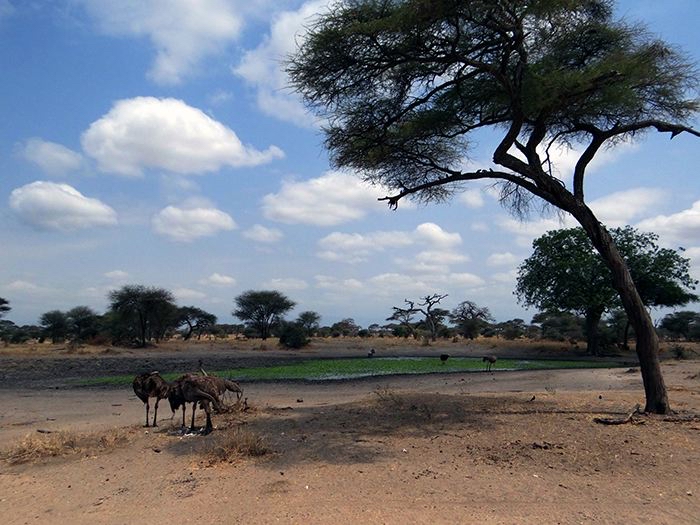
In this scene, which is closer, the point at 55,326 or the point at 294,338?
the point at 294,338

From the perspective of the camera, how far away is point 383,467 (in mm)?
7449

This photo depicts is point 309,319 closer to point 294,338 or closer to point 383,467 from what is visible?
point 294,338

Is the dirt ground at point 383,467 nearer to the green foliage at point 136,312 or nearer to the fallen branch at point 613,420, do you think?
the fallen branch at point 613,420

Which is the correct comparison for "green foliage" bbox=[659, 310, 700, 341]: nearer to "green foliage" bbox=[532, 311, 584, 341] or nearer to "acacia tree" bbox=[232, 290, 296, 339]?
"green foliage" bbox=[532, 311, 584, 341]

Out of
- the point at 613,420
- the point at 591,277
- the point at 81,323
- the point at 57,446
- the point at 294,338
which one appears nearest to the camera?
the point at 57,446

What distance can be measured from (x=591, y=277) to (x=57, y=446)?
37676mm

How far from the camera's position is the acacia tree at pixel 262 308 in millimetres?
72312

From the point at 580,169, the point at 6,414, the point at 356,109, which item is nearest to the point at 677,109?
the point at 580,169

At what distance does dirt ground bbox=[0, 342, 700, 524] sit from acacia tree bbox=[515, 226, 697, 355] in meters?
28.4

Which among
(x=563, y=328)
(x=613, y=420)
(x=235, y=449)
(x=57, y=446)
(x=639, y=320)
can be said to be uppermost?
(x=563, y=328)

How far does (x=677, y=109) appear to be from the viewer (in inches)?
485

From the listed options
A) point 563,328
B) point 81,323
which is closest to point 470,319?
point 563,328

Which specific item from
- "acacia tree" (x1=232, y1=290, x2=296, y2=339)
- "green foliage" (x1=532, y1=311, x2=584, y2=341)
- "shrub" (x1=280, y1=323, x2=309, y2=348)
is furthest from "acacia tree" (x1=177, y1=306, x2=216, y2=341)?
"green foliage" (x1=532, y1=311, x2=584, y2=341)

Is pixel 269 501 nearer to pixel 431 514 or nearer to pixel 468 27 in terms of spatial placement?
pixel 431 514
